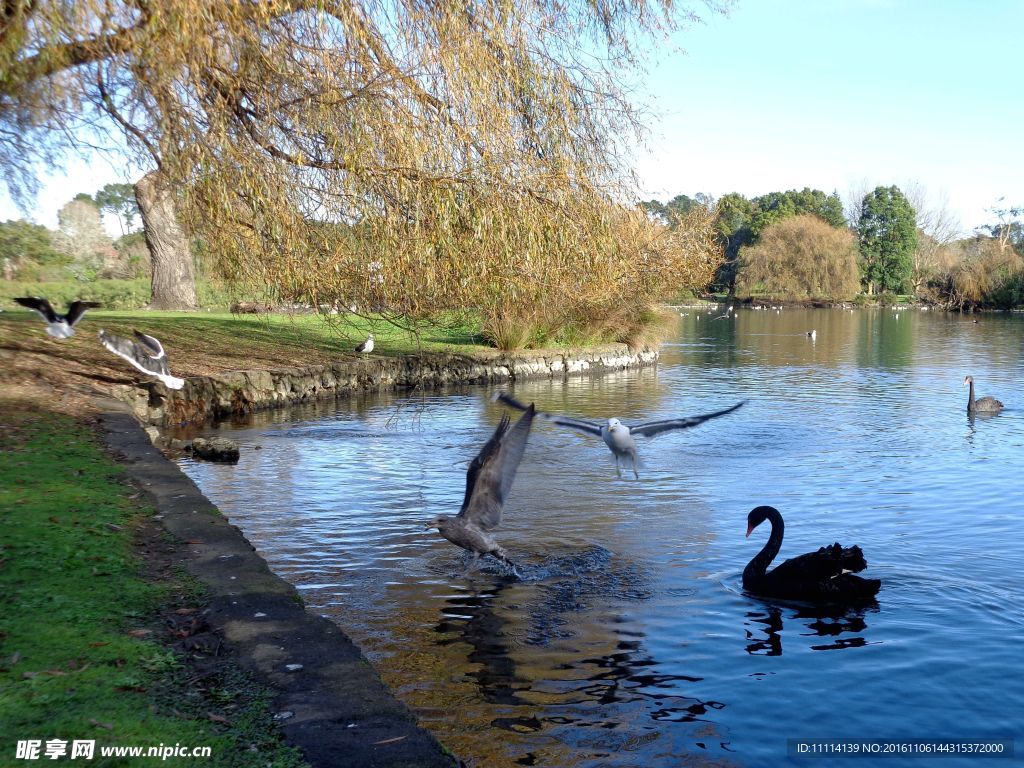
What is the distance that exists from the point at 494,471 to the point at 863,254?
314ft

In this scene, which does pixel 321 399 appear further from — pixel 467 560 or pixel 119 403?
pixel 467 560

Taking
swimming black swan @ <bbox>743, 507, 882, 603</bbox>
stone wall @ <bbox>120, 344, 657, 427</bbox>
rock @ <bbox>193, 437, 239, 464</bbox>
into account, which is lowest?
swimming black swan @ <bbox>743, 507, 882, 603</bbox>

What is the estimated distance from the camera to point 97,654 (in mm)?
4582

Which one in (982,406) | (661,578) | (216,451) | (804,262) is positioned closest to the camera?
(661,578)

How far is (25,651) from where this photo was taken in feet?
14.9

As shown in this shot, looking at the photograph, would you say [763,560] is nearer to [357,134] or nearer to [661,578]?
[661,578]

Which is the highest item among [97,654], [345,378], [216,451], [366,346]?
[366,346]

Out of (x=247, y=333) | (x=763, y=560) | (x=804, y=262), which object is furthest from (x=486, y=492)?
(x=804, y=262)

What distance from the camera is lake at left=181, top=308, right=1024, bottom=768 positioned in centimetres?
585

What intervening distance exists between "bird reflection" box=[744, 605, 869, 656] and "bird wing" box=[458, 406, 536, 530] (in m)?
2.36

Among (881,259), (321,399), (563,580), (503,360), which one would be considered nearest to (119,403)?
(321,399)

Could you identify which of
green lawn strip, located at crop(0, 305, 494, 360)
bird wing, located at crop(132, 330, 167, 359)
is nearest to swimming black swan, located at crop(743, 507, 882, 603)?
bird wing, located at crop(132, 330, 167, 359)

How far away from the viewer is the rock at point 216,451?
45.5 ft

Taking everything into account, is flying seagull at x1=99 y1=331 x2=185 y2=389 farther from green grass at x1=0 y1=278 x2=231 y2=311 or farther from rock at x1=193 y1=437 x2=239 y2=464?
green grass at x1=0 y1=278 x2=231 y2=311
